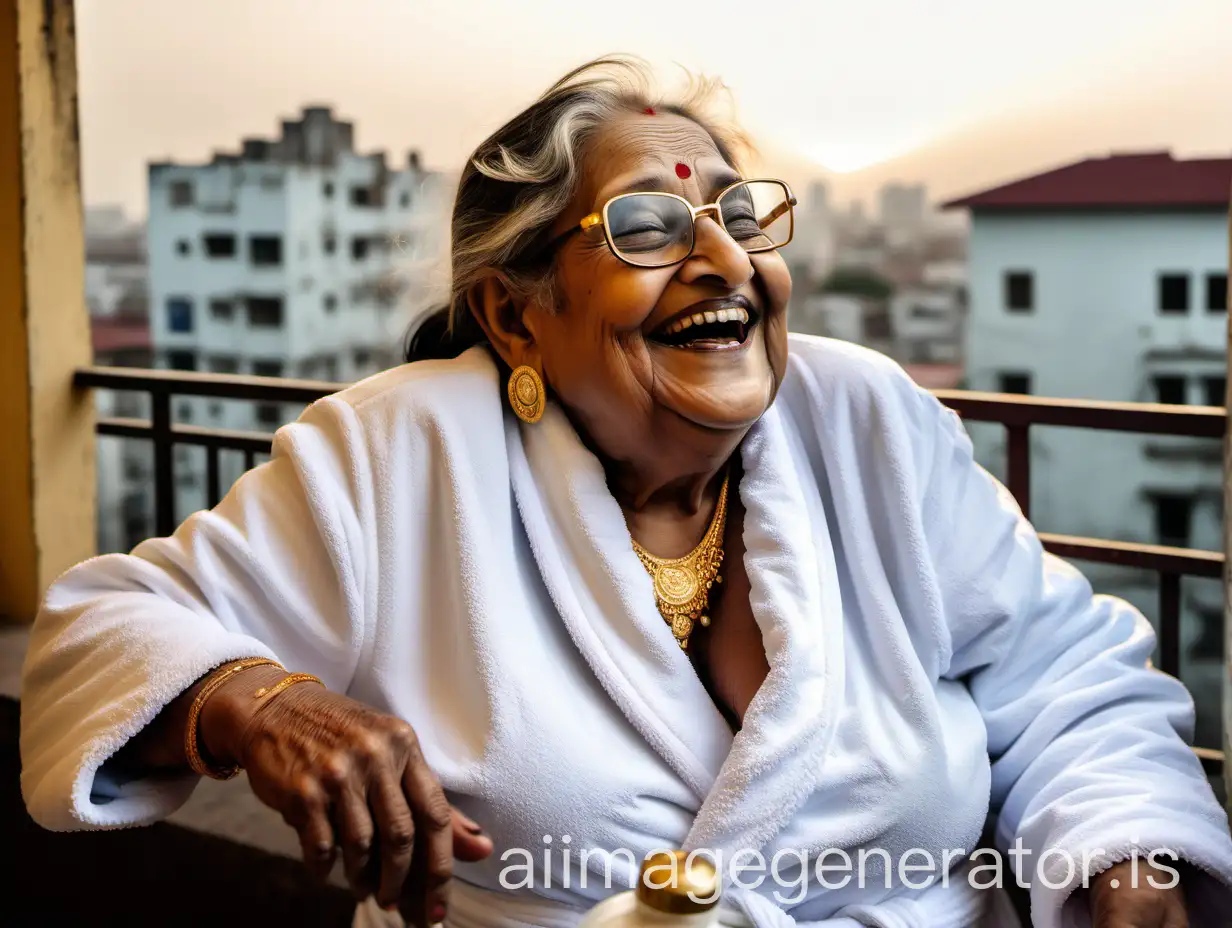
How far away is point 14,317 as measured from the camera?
11.7ft

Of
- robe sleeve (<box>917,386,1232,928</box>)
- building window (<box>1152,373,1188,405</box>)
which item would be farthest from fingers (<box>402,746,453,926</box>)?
building window (<box>1152,373,1188,405</box>)

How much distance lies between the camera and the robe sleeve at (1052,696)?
1.32m

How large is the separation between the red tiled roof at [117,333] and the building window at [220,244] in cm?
143

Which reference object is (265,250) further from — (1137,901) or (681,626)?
(1137,901)

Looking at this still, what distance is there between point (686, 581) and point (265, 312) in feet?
21.5

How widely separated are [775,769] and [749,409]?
41 centimetres

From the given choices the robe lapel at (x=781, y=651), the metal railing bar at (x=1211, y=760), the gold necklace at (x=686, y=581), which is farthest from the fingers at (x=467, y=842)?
the metal railing bar at (x=1211, y=760)

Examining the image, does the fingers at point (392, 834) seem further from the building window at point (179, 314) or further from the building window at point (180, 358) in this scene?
the building window at point (179, 314)

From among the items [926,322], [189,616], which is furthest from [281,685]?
[926,322]

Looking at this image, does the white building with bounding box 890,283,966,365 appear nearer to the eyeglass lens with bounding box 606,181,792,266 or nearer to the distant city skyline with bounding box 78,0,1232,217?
the distant city skyline with bounding box 78,0,1232,217

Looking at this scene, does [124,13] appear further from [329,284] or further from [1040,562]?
[1040,562]

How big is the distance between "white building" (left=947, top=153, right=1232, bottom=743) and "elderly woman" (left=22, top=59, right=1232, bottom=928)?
4152 mm

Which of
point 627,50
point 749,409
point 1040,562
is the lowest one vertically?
point 1040,562

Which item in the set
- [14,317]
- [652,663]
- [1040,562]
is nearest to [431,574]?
[652,663]
